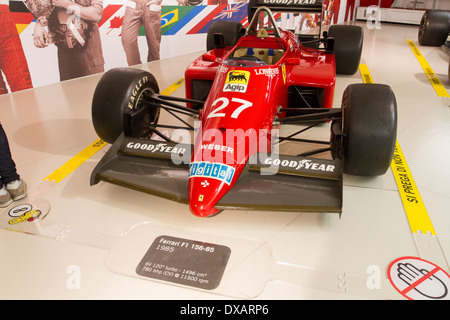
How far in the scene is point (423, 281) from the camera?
1779 millimetres

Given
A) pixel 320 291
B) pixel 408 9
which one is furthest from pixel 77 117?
pixel 408 9

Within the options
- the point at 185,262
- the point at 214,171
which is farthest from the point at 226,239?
the point at 214,171

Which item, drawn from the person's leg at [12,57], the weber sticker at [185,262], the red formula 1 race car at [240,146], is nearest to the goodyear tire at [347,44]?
the red formula 1 race car at [240,146]

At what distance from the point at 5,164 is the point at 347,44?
4.22 m

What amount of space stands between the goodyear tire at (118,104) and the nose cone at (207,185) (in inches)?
33.1

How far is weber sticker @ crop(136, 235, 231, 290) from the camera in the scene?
1.81m

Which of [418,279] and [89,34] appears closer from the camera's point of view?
[418,279]

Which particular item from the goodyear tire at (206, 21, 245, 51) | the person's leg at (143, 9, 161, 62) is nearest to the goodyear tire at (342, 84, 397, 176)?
the goodyear tire at (206, 21, 245, 51)

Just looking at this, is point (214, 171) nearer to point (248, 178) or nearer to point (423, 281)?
point (248, 178)

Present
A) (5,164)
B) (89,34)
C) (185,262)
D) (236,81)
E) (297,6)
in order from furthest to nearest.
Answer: (89,34) < (297,6) < (236,81) < (5,164) < (185,262)
